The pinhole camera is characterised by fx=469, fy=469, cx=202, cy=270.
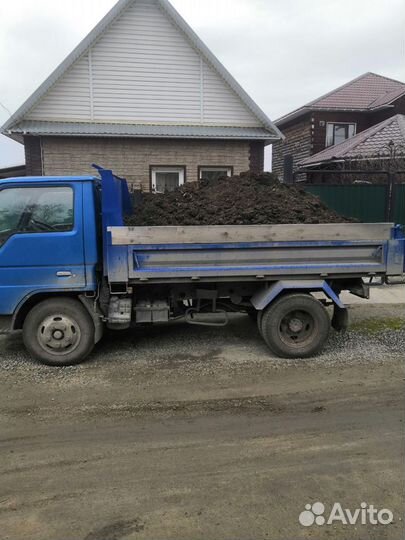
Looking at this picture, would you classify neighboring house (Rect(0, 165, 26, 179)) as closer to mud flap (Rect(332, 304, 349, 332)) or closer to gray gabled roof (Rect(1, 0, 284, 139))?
gray gabled roof (Rect(1, 0, 284, 139))

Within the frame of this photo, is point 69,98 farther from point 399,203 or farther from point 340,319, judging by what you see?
point 340,319

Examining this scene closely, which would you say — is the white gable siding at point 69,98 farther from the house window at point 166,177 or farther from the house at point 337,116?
the house at point 337,116

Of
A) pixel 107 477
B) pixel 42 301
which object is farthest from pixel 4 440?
pixel 42 301

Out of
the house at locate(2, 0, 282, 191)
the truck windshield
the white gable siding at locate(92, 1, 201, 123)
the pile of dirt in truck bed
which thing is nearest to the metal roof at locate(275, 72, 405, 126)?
the house at locate(2, 0, 282, 191)

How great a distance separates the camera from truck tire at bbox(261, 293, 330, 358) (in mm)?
5585

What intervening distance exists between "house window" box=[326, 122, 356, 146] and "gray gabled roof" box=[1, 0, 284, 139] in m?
11.5

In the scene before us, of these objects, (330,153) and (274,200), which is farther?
(330,153)

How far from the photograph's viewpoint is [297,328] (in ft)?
18.6

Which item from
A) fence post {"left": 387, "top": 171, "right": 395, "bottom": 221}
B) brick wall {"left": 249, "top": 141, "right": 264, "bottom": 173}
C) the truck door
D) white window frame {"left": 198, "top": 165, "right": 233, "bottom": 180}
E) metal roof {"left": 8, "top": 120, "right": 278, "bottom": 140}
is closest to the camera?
the truck door

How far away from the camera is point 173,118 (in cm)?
1308

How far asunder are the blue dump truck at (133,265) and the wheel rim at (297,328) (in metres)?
0.01

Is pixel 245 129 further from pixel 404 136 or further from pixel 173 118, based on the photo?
pixel 404 136

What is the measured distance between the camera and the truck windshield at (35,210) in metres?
5.23

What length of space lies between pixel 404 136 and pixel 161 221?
15.0 metres
